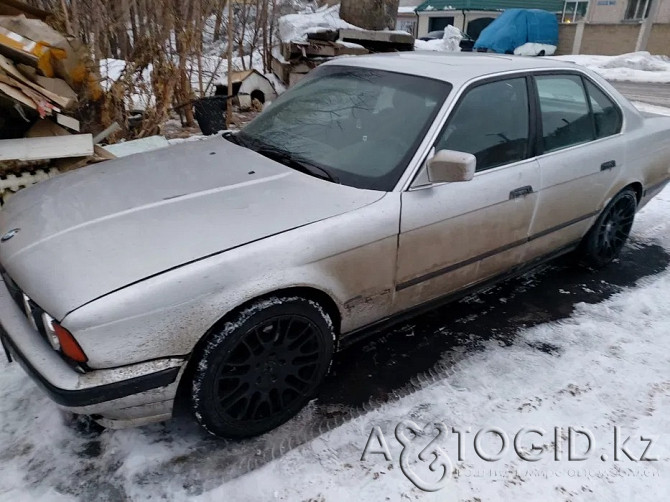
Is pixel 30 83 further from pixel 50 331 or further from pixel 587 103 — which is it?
pixel 587 103

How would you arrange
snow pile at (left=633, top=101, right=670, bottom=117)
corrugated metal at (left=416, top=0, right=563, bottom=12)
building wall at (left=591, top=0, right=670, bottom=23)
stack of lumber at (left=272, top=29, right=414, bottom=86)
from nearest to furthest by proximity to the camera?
stack of lumber at (left=272, top=29, right=414, bottom=86)
snow pile at (left=633, top=101, right=670, bottom=117)
building wall at (left=591, top=0, right=670, bottom=23)
corrugated metal at (left=416, top=0, right=563, bottom=12)

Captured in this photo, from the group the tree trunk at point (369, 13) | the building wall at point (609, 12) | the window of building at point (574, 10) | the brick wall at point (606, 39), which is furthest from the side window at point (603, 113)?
the window of building at point (574, 10)

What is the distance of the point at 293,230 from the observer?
220cm

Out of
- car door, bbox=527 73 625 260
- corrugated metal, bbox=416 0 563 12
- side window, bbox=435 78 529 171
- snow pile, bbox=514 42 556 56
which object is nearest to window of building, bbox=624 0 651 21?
corrugated metal, bbox=416 0 563 12

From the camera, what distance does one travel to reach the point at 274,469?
2197 millimetres

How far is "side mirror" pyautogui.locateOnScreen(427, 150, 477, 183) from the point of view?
240 cm

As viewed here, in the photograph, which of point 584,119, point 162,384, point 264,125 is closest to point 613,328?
point 584,119

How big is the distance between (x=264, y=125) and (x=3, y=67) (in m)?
2.16

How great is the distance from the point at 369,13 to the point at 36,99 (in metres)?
6.72

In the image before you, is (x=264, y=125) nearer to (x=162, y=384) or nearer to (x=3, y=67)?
(x=162, y=384)

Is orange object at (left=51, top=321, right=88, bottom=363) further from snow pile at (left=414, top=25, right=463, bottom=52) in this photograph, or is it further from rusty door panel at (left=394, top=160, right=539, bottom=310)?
snow pile at (left=414, top=25, right=463, bottom=52)

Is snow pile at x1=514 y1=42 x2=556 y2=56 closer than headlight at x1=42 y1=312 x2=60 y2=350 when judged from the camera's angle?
No

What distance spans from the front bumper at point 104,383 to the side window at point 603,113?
3195 millimetres

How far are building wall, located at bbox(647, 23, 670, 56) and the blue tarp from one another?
13.3 feet
